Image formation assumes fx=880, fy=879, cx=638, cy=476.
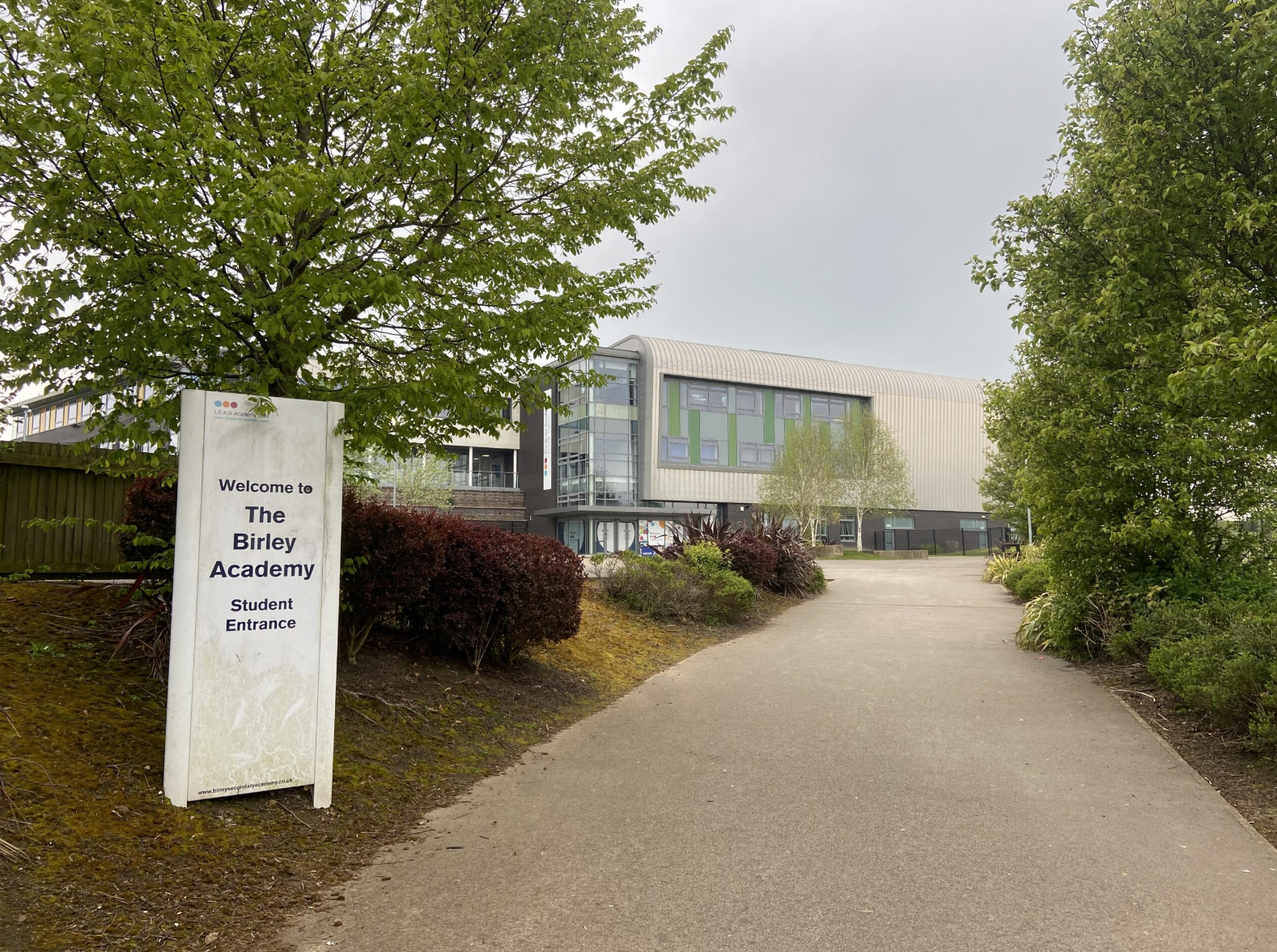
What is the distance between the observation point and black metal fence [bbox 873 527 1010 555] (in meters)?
58.3

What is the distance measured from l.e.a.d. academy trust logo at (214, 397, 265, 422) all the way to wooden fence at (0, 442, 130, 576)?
13.3ft

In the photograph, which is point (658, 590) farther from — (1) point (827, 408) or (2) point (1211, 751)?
(1) point (827, 408)

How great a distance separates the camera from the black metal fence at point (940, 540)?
58.3m

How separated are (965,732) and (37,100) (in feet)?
25.5

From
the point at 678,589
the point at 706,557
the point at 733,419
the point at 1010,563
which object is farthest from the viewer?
the point at 733,419

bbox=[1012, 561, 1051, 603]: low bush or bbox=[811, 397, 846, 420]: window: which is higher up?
bbox=[811, 397, 846, 420]: window

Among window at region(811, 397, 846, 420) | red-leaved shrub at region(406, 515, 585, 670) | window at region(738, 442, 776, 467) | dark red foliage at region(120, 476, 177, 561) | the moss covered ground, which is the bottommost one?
the moss covered ground

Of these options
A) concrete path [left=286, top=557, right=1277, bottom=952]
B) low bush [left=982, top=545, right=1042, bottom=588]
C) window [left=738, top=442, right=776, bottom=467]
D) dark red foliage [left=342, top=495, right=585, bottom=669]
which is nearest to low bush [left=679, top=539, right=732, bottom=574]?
dark red foliage [left=342, top=495, right=585, bottom=669]

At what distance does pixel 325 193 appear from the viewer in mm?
4723

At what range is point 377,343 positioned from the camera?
597 centimetres

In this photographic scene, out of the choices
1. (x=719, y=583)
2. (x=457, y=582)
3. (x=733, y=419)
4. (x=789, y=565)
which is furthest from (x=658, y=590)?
(x=733, y=419)

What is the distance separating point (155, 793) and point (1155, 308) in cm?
810

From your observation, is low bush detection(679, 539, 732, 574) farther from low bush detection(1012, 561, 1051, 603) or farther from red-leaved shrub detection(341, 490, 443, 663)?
red-leaved shrub detection(341, 490, 443, 663)

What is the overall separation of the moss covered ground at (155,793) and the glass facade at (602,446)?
127 feet
